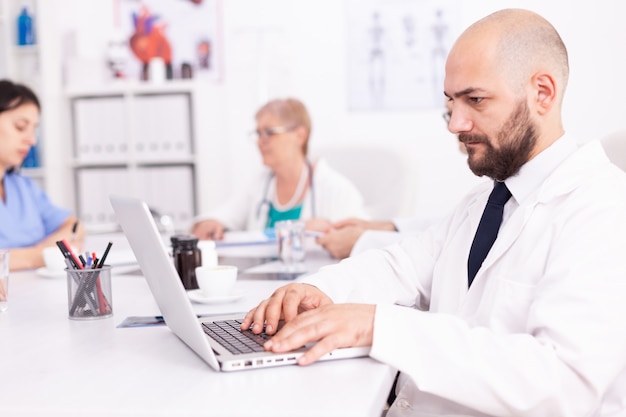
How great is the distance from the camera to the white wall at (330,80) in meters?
3.89

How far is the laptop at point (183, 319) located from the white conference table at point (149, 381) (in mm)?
13

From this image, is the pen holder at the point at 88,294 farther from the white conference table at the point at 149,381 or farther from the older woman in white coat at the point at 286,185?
the older woman in white coat at the point at 286,185

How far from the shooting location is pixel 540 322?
1030mm

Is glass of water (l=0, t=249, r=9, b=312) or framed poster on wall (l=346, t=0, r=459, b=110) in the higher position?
framed poster on wall (l=346, t=0, r=459, b=110)

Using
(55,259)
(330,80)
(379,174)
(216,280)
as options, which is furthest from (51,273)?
(330,80)

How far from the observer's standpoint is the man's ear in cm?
129

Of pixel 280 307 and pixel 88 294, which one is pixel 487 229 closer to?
pixel 280 307

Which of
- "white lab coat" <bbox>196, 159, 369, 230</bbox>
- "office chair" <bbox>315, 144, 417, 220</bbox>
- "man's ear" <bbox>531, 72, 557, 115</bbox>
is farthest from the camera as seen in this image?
"office chair" <bbox>315, 144, 417, 220</bbox>

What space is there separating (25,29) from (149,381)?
154 inches

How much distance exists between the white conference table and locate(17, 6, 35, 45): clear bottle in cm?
347

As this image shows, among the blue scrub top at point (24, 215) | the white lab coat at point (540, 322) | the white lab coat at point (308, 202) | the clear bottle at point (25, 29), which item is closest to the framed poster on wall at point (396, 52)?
the white lab coat at point (308, 202)

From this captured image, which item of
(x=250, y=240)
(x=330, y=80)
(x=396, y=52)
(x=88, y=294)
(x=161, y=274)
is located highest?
(x=396, y=52)

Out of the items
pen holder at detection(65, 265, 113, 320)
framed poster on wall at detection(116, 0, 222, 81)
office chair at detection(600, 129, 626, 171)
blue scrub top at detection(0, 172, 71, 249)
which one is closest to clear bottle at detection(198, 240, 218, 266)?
pen holder at detection(65, 265, 113, 320)

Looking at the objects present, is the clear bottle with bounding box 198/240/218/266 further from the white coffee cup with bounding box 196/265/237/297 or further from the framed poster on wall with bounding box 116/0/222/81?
the framed poster on wall with bounding box 116/0/222/81
